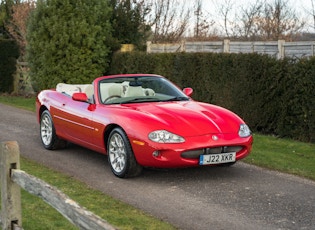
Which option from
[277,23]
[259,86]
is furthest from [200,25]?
[259,86]

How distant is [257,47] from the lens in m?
15.8

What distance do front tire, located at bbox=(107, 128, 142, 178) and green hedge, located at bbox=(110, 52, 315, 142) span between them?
15.8 feet

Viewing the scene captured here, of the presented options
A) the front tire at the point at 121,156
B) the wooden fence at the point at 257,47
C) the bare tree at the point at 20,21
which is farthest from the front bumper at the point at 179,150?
the bare tree at the point at 20,21

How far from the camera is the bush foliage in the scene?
1816 cm

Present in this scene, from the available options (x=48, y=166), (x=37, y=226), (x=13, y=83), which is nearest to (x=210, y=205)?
(x=37, y=226)

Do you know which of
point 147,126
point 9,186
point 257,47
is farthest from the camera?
point 257,47

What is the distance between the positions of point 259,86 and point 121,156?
211 inches

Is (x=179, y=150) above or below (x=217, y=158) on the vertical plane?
above

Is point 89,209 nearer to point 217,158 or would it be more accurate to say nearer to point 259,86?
point 217,158

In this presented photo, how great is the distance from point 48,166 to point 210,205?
10.1 feet

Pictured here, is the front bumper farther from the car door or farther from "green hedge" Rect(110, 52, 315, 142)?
"green hedge" Rect(110, 52, 315, 142)

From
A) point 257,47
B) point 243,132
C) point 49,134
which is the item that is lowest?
point 49,134

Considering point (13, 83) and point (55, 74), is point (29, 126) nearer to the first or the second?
point (55, 74)

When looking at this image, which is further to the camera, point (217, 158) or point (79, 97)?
point (79, 97)
